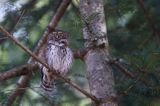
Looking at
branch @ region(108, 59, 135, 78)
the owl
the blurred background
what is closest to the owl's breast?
the owl

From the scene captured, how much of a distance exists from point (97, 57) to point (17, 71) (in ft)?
1.92

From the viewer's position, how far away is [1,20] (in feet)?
14.9

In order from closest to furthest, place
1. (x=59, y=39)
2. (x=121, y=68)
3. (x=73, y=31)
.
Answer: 1. (x=121, y=68)
2. (x=73, y=31)
3. (x=59, y=39)

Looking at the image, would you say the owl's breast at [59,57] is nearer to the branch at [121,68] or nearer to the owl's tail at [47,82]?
the owl's tail at [47,82]

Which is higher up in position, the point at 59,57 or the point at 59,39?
the point at 59,39

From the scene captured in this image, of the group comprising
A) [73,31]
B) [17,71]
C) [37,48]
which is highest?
[73,31]

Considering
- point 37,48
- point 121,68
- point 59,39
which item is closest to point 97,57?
point 121,68

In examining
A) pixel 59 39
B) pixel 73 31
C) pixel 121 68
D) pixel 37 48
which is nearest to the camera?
pixel 121 68

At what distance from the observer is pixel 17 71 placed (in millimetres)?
3807

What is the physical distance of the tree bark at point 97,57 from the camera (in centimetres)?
357

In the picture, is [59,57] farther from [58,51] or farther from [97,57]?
[97,57]

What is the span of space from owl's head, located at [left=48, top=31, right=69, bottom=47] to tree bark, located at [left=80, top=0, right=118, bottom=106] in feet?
0.72

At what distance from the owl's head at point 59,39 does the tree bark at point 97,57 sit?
22 centimetres

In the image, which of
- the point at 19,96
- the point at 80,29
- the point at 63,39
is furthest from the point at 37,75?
the point at 80,29
